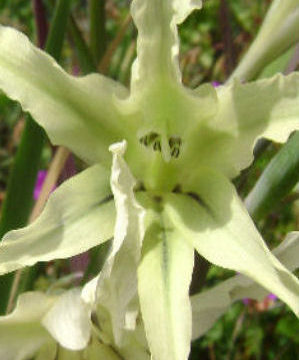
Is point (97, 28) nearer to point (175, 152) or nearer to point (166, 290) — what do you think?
point (175, 152)

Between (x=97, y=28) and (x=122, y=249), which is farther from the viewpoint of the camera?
(x=97, y=28)

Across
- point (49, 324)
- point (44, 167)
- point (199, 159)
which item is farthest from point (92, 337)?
point (44, 167)

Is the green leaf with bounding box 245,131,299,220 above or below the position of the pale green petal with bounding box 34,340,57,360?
above

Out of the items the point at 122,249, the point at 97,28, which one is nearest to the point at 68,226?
the point at 122,249

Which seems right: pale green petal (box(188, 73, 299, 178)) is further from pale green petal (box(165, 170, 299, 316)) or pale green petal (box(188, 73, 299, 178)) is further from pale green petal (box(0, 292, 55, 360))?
pale green petal (box(0, 292, 55, 360))

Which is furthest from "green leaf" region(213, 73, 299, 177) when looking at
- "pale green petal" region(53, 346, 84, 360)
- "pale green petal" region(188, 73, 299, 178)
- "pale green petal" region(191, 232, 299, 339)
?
"pale green petal" region(53, 346, 84, 360)
